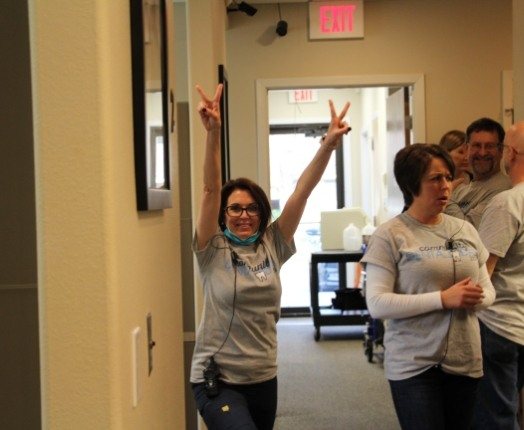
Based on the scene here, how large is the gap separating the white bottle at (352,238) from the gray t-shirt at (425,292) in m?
4.49

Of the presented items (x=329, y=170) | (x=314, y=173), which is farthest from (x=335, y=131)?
(x=329, y=170)

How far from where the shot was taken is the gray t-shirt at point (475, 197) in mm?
2709

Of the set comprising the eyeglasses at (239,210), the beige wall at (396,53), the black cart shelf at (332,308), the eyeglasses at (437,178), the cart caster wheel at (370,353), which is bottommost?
the cart caster wheel at (370,353)

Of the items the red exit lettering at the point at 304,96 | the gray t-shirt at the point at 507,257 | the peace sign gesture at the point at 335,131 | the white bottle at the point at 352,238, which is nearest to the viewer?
the peace sign gesture at the point at 335,131

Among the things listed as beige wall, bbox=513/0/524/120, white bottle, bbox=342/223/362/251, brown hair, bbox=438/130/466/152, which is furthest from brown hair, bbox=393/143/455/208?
white bottle, bbox=342/223/362/251

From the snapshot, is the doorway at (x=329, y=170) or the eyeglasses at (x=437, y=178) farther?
the doorway at (x=329, y=170)

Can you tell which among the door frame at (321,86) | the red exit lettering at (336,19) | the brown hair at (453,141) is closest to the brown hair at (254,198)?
the brown hair at (453,141)

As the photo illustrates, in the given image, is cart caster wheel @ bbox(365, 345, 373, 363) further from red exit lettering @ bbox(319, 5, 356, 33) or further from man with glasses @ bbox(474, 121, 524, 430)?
A: man with glasses @ bbox(474, 121, 524, 430)

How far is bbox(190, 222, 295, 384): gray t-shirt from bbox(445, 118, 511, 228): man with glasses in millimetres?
1140

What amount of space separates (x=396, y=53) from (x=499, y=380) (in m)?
2.86

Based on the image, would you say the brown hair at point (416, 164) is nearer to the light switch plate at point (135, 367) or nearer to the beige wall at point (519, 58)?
the beige wall at point (519, 58)

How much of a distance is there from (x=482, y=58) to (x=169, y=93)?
361 centimetres

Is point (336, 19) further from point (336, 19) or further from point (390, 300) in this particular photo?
point (390, 300)

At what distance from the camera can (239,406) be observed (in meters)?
1.87
